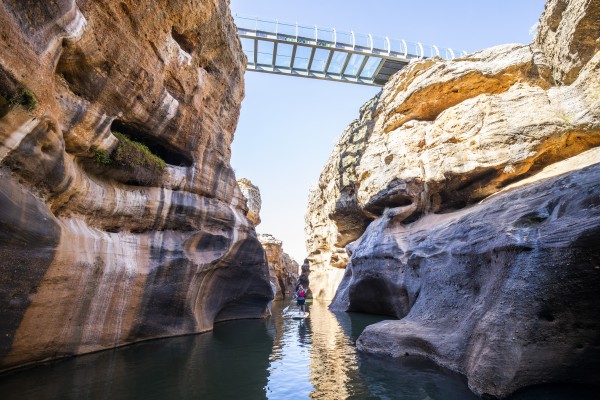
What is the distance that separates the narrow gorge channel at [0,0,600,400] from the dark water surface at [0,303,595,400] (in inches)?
3.0

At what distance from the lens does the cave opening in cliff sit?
1268 cm

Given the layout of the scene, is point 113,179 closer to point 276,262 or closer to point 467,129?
point 467,129

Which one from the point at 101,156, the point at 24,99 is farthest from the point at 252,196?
the point at 24,99

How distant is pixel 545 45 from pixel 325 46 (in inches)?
598

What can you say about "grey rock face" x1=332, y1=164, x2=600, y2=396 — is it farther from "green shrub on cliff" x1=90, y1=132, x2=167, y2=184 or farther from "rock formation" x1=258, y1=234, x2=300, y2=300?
"rock formation" x1=258, y1=234, x2=300, y2=300

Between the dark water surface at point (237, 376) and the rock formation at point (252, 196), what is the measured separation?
A: 30840 millimetres

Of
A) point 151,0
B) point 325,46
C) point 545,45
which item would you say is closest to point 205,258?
point 151,0

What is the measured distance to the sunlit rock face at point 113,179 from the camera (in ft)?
25.2

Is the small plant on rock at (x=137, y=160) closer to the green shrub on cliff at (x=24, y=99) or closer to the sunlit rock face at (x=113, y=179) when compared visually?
the sunlit rock face at (x=113, y=179)

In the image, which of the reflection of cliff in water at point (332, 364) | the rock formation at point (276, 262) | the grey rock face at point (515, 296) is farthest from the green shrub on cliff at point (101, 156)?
the rock formation at point (276, 262)

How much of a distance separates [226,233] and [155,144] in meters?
5.34

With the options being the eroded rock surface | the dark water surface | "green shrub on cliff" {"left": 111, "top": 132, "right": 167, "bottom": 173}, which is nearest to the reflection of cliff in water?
the dark water surface

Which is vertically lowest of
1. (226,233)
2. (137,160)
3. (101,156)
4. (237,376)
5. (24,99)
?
(237,376)

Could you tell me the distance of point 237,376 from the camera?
27.6ft
